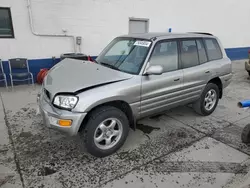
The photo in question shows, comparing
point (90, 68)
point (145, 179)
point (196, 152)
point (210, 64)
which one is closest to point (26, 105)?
point (90, 68)

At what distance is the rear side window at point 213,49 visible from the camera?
3.87 metres

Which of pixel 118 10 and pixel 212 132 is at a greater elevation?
pixel 118 10

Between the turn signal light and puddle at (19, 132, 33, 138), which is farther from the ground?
the turn signal light

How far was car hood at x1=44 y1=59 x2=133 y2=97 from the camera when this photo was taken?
2.46 metres

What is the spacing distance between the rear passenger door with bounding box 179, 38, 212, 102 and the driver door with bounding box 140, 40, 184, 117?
0.15m

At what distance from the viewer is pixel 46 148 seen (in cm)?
288

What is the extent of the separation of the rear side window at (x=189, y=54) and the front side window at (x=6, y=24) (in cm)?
497

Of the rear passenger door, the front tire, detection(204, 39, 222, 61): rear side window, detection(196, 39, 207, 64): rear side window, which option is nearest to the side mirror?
the front tire

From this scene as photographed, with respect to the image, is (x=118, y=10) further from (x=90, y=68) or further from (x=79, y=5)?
(x=90, y=68)

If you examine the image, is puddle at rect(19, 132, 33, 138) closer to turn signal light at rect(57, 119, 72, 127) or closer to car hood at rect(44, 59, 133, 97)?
car hood at rect(44, 59, 133, 97)

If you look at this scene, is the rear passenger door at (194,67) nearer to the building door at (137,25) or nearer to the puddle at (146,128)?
the puddle at (146,128)

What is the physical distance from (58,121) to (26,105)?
2554mm

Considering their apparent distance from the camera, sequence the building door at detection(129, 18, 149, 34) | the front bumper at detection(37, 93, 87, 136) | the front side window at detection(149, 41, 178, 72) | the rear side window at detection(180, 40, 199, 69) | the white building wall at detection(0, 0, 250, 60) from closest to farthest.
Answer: the front bumper at detection(37, 93, 87, 136) < the front side window at detection(149, 41, 178, 72) < the rear side window at detection(180, 40, 199, 69) < the white building wall at detection(0, 0, 250, 60) < the building door at detection(129, 18, 149, 34)

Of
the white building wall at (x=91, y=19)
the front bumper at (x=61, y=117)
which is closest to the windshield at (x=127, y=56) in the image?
the front bumper at (x=61, y=117)
